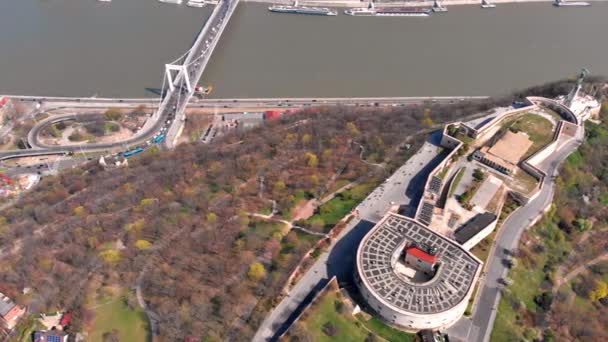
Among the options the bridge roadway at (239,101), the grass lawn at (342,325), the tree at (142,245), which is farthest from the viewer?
the bridge roadway at (239,101)

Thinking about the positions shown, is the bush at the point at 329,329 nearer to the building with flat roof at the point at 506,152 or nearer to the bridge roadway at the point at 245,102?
the building with flat roof at the point at 506,152

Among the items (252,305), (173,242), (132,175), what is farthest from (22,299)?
(252,305)

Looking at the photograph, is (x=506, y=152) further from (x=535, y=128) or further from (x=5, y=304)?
(x=5, y=304)

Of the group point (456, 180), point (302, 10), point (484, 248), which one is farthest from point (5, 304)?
point (302, 10)

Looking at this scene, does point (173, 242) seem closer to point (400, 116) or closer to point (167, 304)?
point (167, 304)

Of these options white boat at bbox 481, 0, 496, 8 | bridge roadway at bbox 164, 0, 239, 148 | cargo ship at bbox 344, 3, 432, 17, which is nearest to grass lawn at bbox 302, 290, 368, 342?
bridge roadway at bbox 164, 0, 239, 148

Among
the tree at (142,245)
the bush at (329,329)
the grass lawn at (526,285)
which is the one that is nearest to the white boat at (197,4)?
the tree at (142,245)
